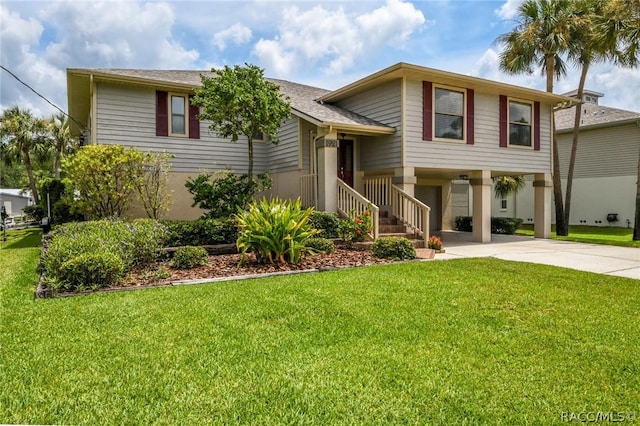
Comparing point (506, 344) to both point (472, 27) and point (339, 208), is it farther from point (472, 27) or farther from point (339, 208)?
point (472, 27)

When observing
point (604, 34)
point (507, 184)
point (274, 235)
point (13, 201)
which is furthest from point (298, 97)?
point (13, 201)

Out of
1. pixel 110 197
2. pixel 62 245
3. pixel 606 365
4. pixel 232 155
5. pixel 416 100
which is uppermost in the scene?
pixel 416 100

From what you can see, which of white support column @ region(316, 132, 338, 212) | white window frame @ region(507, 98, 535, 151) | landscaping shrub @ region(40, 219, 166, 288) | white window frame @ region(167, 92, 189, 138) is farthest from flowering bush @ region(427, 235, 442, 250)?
white window frame @ region(167, 92, 189, 138)

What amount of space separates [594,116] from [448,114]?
1397 cm

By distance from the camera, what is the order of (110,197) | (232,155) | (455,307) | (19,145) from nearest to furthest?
(455,307) → (110,197) → (232,155) → (19,145)

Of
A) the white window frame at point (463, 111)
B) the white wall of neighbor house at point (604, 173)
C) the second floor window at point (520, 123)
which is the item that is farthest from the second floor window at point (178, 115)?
the white wall of neighbor house at point (604, 173)

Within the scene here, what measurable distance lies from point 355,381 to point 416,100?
9.51 meters

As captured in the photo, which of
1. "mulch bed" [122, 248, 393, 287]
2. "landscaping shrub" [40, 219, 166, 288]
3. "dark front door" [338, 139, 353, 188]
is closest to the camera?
"landscaping shrub" [40, 219, 166, 288]

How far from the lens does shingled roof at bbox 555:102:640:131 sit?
61.7 feet

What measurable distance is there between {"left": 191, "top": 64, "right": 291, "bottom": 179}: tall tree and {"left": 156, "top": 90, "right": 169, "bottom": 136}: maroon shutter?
240cm

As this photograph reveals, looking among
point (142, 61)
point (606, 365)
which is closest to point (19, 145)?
point (142, 61)

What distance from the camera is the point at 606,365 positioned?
312 centimetres

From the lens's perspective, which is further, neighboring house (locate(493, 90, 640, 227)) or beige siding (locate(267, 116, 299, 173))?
neighboring house (locate(493, 90, 640, 227))

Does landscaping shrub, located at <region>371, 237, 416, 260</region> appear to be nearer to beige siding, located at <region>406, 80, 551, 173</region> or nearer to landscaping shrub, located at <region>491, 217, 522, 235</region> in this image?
beige siding, located at <region>406, 80, 551, 173</region>
